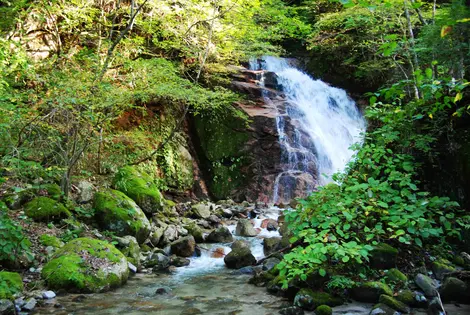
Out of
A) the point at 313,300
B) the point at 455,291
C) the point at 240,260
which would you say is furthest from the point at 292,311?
the point at 240,260

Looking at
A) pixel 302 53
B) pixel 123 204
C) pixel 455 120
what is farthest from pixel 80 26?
pixel 302 53

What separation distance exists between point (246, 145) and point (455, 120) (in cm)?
836

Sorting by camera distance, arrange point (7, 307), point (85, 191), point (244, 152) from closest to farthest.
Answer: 1. point (7, 307)
2. point (85, 191)
3. point (244, 152)

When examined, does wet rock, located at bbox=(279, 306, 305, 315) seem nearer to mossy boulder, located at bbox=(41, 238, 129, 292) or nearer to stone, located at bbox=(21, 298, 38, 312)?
mossy boulder, located at bbox=(41, 238, 129, 292)

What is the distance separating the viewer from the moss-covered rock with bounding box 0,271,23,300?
164 inches

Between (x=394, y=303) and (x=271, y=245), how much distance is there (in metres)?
3.21

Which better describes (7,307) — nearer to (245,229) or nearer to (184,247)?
(184,247)

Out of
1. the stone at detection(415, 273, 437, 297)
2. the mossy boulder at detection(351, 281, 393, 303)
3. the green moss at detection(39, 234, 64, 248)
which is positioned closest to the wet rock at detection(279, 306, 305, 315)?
the mossy boulder at detection(351, 281, 393, 303)

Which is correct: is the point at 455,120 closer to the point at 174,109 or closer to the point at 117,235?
the point at 117,235

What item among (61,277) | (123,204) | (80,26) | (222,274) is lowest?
(222,274)

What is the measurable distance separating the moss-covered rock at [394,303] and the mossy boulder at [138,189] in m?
6.02

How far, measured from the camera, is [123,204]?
24.7 feet

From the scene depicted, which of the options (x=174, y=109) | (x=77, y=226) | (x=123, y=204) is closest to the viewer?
(x=77, y=226)

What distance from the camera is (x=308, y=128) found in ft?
44.5
